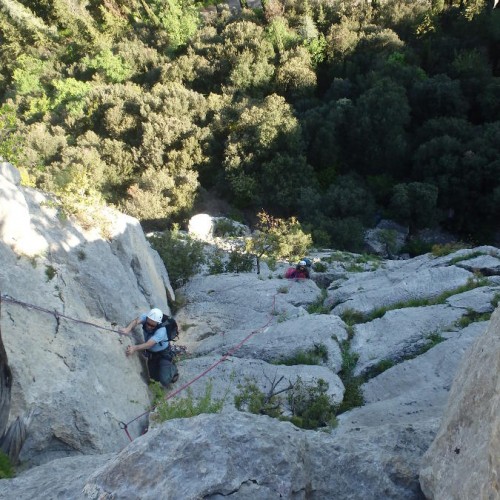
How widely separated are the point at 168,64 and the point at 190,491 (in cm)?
3457

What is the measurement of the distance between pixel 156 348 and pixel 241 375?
5.13ft

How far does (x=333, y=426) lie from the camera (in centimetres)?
693

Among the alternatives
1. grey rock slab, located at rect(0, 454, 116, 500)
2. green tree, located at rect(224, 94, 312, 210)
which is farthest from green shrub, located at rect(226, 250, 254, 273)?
grey rock slab, located at rect(0, 454, 116, 500)

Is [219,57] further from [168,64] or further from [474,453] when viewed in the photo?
[474,453]

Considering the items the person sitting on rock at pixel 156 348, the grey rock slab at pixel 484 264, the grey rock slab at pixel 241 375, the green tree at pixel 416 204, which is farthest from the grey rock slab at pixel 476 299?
the green tree at pixel 416 204

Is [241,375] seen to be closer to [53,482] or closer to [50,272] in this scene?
[50,272]

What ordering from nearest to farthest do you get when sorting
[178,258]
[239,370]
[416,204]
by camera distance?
[239,370], [178,258], [416,204]

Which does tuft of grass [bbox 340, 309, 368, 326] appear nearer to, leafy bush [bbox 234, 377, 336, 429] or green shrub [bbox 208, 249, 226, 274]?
leafy bush [bbox 234, 377, 336, 429]

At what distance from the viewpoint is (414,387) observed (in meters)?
7.92

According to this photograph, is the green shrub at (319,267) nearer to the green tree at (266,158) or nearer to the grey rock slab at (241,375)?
the grey rock slab at (241,375)

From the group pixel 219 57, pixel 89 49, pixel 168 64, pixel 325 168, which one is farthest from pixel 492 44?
pixel 89 49

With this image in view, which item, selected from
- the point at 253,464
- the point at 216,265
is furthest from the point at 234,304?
the point at 253,464

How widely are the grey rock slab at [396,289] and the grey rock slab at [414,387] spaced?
265 centimetres

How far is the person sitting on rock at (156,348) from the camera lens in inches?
317
